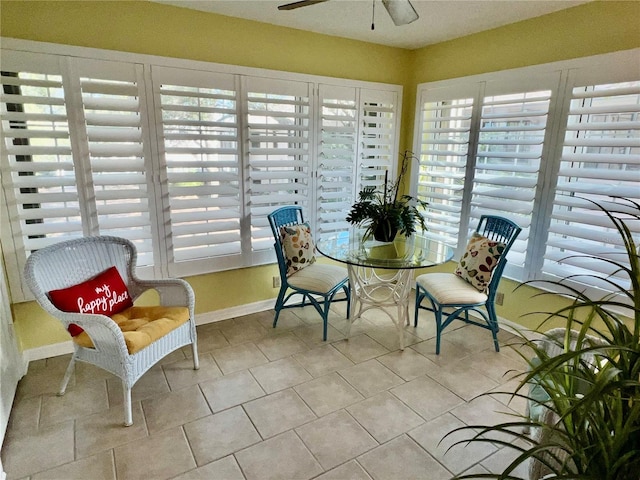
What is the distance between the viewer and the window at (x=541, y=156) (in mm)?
2424

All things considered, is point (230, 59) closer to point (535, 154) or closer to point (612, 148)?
point (535, 154)

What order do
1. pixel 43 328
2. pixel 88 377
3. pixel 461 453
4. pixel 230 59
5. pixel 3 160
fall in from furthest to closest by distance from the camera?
pixel 230 59
pixel 43 328
pixel 88 377
pixel 3 160
pixel 461 453

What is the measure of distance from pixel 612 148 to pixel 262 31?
259cm

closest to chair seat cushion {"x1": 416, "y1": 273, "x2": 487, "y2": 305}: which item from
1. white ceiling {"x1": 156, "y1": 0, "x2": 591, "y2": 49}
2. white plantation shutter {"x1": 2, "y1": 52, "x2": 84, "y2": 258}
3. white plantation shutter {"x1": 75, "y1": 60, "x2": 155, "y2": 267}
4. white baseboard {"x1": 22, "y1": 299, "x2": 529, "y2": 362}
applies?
white baseboard {"x1": 22, "y1": 299, "x2": 529, "y2": 362}

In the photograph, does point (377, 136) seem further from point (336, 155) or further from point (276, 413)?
point (276, 413)

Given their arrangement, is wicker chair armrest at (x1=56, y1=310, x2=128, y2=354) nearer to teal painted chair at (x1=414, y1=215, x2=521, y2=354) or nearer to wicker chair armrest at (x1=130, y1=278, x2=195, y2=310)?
wicker chair armrest at (x1=130, y1=278, x2=195, y2=310)

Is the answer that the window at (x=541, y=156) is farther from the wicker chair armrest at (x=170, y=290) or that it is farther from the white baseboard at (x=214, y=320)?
the wicker chair armrest at (x=170, y=290)

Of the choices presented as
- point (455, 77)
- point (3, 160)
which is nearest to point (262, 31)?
point (455, 77)

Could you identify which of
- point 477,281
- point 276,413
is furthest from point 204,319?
point 477,281

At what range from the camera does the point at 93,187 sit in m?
2.63

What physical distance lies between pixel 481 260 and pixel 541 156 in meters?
0.86

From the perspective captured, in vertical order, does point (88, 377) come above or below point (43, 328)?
below

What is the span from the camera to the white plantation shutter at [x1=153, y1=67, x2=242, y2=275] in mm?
2795

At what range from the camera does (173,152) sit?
2832 mm
